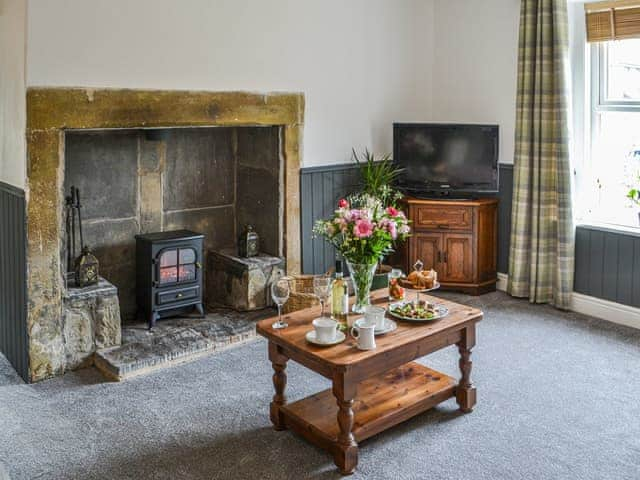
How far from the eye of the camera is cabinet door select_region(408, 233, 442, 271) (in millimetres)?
5645

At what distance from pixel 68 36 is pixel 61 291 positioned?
148 centimetres

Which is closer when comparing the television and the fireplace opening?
the fireplace opening

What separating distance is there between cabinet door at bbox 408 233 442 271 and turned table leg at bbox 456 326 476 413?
7.10ft

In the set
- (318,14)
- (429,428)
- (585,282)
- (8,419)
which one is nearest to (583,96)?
(585,282)

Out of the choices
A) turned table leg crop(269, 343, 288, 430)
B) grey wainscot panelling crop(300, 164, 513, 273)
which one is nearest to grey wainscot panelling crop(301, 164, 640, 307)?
grey wainscot panelling crop(300, 164, 513, 273)

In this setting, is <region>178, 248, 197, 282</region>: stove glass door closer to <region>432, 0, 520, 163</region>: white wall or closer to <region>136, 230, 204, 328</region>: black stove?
<region>136, 230, 204, 328</region>: black stove

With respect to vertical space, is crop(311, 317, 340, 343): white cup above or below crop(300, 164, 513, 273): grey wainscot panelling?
below

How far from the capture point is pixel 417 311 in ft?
11.3

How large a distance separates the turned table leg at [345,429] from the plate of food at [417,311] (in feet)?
1.90

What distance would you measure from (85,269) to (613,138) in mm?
3987

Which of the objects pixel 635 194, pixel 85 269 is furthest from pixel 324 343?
pixel 635 194

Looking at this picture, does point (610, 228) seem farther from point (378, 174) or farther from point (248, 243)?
point (248, 243)

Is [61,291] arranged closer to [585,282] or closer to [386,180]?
[386,180]

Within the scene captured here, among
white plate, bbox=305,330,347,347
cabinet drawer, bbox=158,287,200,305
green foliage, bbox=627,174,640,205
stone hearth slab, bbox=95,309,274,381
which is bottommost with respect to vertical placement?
stone hearth slab, bbox=95,309,274,381
